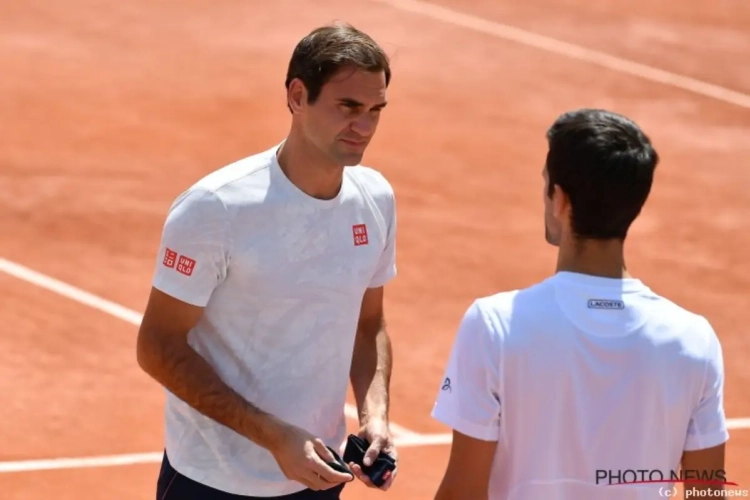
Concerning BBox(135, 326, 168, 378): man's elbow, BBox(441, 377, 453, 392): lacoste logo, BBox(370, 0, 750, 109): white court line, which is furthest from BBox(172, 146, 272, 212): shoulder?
BBox(370, 0, 750, 109): white court line

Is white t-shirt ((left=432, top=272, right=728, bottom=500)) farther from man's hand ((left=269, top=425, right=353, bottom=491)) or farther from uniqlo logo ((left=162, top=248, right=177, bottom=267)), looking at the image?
uniqlo logo ((left=162, top=248, right=177, bottom=267))

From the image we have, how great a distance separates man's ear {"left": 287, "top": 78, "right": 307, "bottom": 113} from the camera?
5070mm

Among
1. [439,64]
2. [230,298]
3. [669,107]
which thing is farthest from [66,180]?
[230,298]

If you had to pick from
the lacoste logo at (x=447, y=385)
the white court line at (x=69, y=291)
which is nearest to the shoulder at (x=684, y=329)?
the lacoste logo at (x=447, y=385)

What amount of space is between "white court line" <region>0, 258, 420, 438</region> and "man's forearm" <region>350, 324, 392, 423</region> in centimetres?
520

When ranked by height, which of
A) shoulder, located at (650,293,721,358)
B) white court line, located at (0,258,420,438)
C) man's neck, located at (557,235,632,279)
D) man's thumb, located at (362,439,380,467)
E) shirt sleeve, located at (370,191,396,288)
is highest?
man's neck, located at (557,235,632,279)

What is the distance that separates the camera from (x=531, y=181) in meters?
14.2

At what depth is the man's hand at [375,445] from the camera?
16.3 feet

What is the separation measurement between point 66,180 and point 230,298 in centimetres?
860

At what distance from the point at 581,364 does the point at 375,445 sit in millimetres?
1337

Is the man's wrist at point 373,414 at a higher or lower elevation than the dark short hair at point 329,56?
lower

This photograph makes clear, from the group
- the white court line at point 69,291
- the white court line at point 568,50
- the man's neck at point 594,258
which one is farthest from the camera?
the white court line at point 568,50

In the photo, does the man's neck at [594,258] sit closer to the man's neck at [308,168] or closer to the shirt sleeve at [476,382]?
the shirt sleeve at [476,382]

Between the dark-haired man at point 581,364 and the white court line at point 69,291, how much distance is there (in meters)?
6.95
